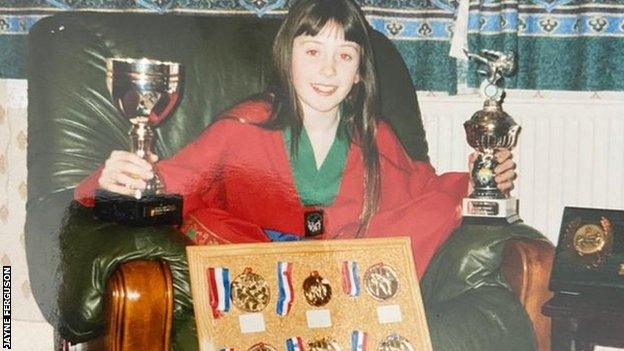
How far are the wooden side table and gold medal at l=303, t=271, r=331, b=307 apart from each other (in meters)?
0.44

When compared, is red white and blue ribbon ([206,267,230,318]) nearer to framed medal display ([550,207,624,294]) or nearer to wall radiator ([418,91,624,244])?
framed medal display ([550,207,624,294])

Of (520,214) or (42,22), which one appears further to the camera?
(520,214)

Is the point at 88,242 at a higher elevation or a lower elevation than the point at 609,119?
lower

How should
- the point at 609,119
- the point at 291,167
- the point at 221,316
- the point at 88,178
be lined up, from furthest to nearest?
the point at 609,119
the point at 291,167
the point at 88,178
the point at 221,316

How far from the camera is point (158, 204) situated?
1.94 m

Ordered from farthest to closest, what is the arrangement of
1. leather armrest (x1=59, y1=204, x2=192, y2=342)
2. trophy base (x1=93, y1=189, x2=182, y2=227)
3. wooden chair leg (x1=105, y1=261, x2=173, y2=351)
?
trophy base (x1=93, y1=189, x2=182, y2=227)
leather armrest (x1=59, y1=204, x2=192, y2=342)
wooden chair leg (x1=105, y1=261, x2=173, y2=351)

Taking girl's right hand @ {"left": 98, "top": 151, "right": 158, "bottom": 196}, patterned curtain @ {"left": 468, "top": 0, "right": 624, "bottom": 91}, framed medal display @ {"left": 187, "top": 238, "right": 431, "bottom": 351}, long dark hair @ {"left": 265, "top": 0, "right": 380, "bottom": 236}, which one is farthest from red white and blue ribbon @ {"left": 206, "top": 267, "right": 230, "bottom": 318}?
patterned curtain @ {"left": 468, "top": 0, "right": 624, "bottom": 91}

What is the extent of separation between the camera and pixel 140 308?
167cm

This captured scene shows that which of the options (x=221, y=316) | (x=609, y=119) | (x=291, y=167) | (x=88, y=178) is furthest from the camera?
(x=609, y=119)

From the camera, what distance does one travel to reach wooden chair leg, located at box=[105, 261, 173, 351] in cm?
167

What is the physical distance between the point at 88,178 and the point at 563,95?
113cm

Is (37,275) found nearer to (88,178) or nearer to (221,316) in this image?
(88,178)

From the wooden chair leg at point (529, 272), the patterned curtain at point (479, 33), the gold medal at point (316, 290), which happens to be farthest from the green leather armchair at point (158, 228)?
the gold medal at point (316, 290)

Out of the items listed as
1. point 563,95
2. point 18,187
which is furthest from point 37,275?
point 563,95
